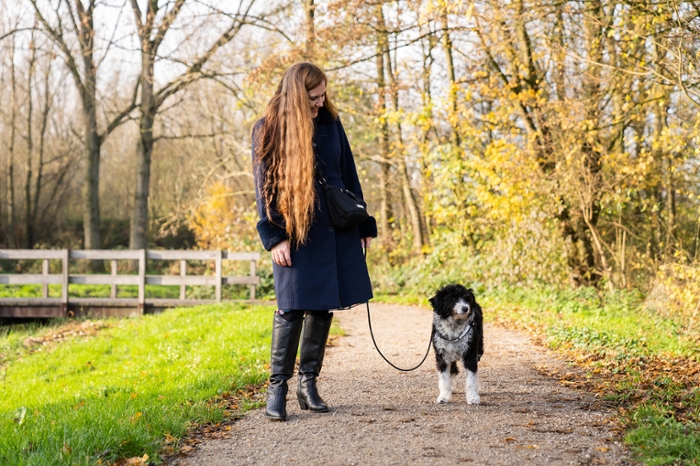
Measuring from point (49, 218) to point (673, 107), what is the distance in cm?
2644

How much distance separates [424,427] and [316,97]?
220 centimetres

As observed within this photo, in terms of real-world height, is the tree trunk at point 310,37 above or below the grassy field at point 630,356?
above

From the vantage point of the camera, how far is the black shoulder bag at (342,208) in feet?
14.5

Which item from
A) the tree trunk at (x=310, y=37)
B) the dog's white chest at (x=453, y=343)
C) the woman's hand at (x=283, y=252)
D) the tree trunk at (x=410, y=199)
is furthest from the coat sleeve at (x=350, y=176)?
the tree trunk at (x=410, y=199)

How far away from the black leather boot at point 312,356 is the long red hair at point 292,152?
578 mm

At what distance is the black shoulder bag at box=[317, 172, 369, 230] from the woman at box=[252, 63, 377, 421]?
5 cm

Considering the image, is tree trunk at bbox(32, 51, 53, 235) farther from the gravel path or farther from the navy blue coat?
the navy blue coat

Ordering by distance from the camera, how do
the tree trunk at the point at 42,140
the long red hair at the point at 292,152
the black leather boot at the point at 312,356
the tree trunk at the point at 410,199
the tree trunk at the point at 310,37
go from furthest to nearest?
the tree trunk at the point at 42,140 → the tree trunk at the point at 410,199 → the tree trunk at the point at 310,37 → the black leather boot at the point at 312,356 → the long red hair at the point at 292,152

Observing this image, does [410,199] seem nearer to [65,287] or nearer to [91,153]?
[65,287]

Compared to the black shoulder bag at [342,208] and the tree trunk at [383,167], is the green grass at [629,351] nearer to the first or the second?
the black shoulder bag at [342,208]

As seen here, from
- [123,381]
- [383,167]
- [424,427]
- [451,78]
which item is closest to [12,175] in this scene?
[383,167]

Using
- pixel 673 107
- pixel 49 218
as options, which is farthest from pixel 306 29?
pixel 49 218

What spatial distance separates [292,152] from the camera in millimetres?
4344

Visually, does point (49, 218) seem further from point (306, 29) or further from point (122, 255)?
point (306, 29)
